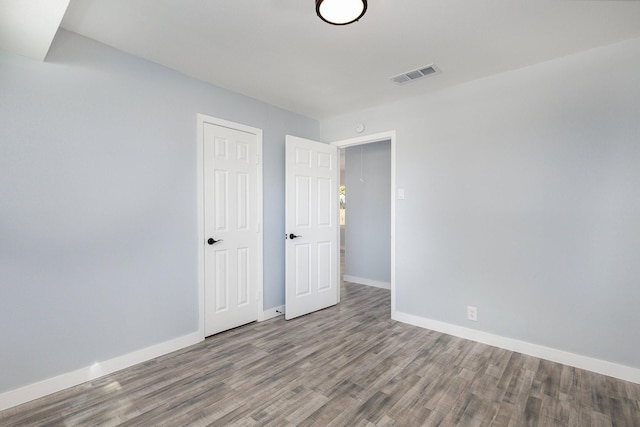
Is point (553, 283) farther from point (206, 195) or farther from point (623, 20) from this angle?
point (206, 195)

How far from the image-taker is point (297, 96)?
3.49m

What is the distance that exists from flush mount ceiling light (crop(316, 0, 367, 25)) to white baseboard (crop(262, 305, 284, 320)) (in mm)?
3075

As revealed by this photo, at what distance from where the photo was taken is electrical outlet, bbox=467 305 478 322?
121 inches

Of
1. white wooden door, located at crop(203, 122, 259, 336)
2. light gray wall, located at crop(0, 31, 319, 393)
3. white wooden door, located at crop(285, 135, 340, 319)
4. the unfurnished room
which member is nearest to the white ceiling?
the unfurnished room

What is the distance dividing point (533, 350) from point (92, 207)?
12.9 feet

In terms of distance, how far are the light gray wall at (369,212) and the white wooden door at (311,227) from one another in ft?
3.96

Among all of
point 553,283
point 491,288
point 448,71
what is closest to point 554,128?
point 448,71

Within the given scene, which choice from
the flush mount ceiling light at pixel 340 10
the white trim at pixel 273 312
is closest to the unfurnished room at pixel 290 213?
the flush mount ceiling light at pixel 340 10

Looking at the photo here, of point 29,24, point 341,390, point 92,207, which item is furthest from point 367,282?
point 29,24

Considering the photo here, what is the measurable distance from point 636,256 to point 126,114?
13.8 feet

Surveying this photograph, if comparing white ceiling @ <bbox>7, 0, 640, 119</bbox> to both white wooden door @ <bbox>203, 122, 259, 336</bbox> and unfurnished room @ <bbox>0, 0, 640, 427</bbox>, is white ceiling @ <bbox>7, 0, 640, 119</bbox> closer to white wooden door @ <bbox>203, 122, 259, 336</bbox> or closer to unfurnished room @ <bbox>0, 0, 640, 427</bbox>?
unfurnished room @ <bbox>0, 0, 640, 427</bbox>

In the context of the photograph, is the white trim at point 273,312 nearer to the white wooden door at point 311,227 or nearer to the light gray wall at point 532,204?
the white wooden door at point 311,227

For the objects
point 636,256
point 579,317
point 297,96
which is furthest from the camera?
point 297,96

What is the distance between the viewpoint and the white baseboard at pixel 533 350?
2361 millimetres
